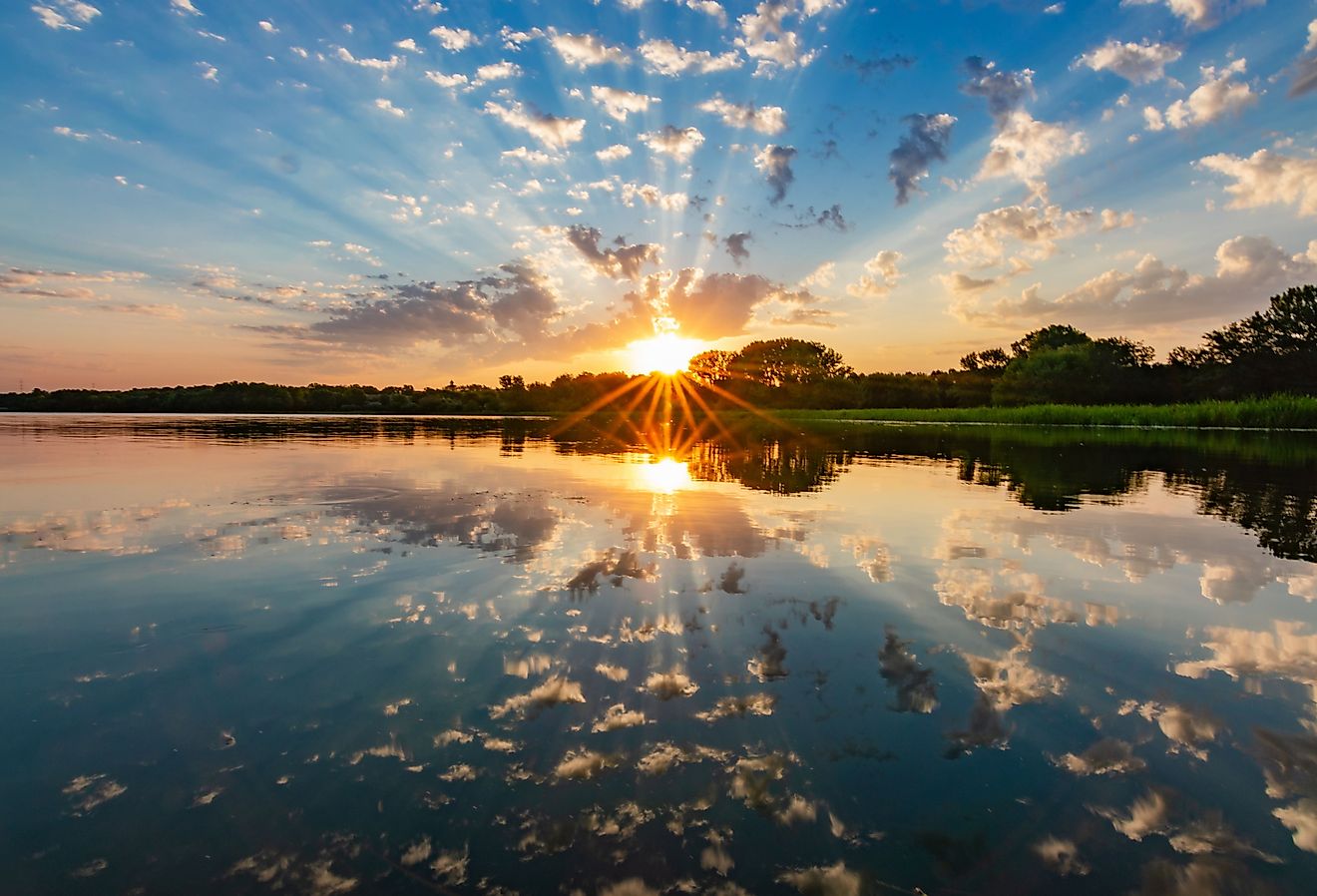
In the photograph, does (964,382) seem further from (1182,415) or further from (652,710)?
(652,710)

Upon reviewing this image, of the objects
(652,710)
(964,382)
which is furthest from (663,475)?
(964,382)

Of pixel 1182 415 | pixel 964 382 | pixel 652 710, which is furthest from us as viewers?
pixel 964 382

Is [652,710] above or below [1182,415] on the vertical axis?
below

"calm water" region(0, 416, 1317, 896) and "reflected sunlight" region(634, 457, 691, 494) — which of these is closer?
"calm water" region(0, 416, 1317, 896)

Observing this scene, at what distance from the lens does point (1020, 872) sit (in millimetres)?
3559

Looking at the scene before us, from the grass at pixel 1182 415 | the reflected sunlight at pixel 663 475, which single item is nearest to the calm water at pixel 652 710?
the reflected sunlight at pixel 663 475

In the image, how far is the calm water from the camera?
3.65m

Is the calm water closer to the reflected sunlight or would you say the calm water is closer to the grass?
the reflected sunlight

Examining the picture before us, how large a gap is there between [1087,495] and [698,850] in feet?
60.6

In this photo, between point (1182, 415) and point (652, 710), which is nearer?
point (652, 710)

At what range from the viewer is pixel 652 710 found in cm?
529

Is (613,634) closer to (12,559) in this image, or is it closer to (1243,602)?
(1243,602)

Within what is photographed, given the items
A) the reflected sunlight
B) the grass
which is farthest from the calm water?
the grass

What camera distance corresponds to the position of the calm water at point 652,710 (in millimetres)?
3652
